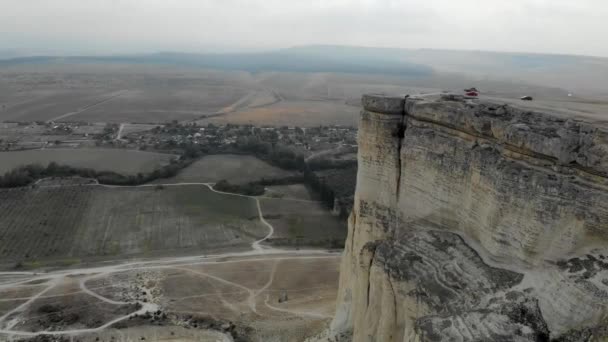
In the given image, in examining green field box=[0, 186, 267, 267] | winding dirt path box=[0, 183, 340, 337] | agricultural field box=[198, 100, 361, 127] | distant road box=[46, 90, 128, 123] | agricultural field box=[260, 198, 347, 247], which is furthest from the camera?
distant road box=[46, 90, 128, 123]

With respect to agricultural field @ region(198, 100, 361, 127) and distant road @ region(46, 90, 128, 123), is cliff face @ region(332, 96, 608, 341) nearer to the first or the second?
agricultural field @ region(198, 100, 361, 127)

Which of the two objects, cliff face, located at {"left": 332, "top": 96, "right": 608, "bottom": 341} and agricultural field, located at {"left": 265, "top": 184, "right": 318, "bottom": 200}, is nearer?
cliff face, located at {"left": 332, "top": 96, "right": 608, "bottom": 341}

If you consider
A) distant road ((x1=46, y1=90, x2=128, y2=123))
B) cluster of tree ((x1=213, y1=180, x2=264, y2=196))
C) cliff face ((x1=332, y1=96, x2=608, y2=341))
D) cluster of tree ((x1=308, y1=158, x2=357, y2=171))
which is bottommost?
cluster of tree ((x1=213, y1=180, x2=264, y2=196))

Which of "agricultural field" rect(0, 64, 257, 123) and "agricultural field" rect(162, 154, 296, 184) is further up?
"agricultural field" rect(0, 64, 257, 123)

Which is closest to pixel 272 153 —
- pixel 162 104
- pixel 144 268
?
pixel 144 268

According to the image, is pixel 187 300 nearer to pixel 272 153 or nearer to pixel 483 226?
pixel 483 226

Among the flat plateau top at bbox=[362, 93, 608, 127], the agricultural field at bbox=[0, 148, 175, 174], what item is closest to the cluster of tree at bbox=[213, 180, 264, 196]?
the agricultural field at bbox=[0, 148, 175, 174]

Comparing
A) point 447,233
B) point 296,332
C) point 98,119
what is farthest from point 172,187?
point 98,119
